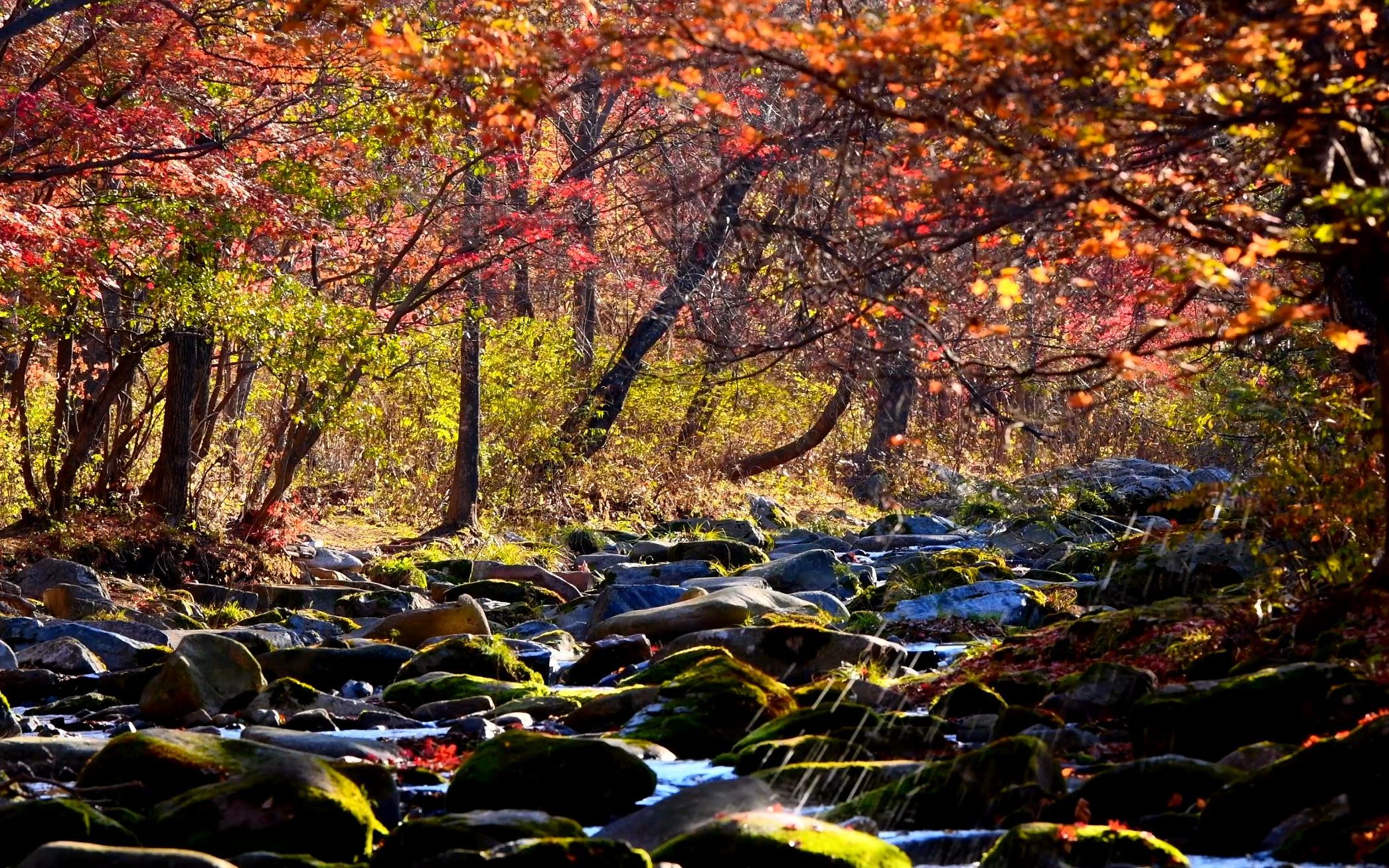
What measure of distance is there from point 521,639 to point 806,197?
4201 millimetres

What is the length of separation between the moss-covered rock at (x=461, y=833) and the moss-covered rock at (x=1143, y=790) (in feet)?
5.04

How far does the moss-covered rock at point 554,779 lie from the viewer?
16.7ft

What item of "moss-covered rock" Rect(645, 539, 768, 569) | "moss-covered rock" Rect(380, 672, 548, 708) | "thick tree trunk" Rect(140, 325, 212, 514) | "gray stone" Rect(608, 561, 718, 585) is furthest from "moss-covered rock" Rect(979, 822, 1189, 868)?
"thick tree trunk" Rect(140, 325, 212, 514)

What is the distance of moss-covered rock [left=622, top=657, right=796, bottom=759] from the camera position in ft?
20.2

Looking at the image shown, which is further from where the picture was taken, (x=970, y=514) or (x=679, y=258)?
(x=970, y=514)

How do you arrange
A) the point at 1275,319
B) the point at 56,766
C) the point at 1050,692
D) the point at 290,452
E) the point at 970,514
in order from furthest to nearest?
the point at 970,514 < the point at 290,452 < the point at 1050,692 < the point at 56,766 < the point at 1275,319

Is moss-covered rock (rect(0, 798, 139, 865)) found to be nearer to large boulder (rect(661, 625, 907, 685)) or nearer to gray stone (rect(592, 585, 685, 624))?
large boulder (rect(661, 625, 907, 685))

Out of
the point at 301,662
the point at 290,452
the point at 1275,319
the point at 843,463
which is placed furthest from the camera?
the point at 843,463

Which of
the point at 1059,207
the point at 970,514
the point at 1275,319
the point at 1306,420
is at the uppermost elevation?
the point at 1059,207

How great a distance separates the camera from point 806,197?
6438mm

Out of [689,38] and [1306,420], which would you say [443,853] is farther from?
[1306,420]

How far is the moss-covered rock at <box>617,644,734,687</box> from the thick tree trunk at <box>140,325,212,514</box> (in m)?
6.93

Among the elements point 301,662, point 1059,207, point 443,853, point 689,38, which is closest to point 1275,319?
point 1059,207

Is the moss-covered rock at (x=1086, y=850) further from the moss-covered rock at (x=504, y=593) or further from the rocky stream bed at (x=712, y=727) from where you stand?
the moss-covered rock at (x=504, y=593)
